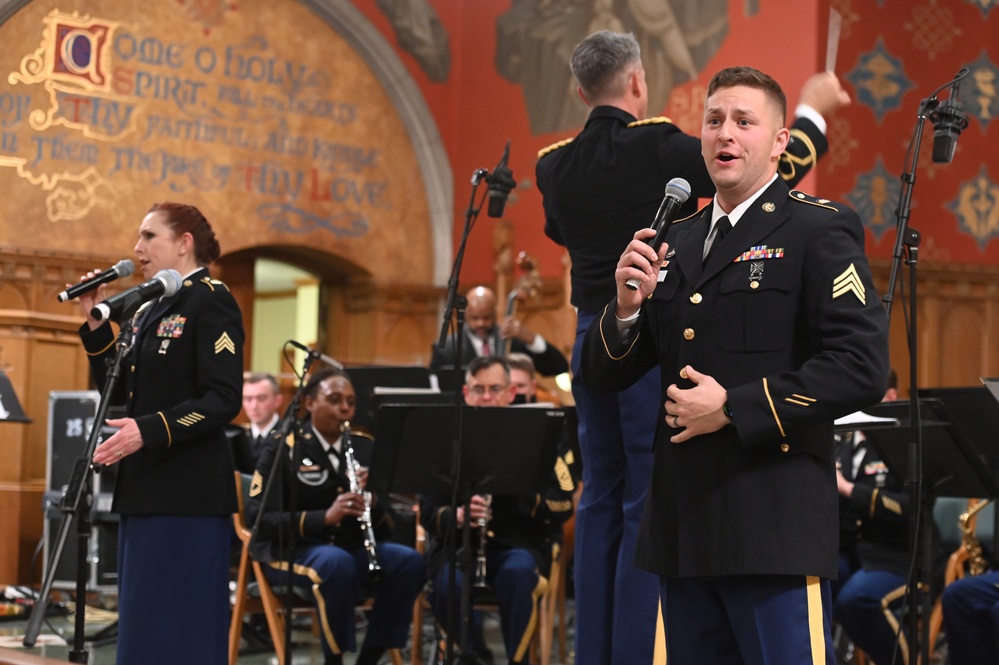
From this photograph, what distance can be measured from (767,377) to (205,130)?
32.4ft

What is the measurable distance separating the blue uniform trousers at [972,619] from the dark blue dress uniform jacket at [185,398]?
8.56 feet

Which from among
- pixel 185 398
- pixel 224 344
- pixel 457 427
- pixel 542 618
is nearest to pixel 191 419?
pixel 185 398

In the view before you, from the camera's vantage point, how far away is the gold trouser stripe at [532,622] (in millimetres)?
5480

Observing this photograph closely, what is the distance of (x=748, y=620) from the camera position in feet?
8.00

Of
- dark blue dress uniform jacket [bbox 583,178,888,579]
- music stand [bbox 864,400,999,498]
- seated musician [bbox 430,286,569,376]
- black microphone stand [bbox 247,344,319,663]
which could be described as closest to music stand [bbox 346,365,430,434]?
seated musician [bbox 430,286,569,376]

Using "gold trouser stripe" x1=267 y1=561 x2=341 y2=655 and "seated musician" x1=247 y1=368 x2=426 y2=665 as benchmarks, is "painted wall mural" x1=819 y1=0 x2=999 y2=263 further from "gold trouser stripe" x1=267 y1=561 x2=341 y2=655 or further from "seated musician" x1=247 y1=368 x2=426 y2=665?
"gold trouser stripe" x1=267 y1=561 x2=341 y2=655

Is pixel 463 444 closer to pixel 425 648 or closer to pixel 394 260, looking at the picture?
pixel 425 648

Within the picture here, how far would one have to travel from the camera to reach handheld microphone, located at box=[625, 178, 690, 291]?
2.51 meters

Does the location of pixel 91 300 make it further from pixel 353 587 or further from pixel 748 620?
pixel 748 620

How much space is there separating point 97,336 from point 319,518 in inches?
64.9

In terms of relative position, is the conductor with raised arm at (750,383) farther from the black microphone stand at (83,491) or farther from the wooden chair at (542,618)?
Answer: the wooden chair at (542,618)

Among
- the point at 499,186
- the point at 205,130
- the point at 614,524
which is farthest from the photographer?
the point at 205,130

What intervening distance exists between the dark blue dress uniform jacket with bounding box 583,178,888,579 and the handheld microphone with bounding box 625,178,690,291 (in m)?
0.12

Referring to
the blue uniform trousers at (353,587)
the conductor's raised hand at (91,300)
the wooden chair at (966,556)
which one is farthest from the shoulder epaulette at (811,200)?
the blue uniform trousers at (353,587)
